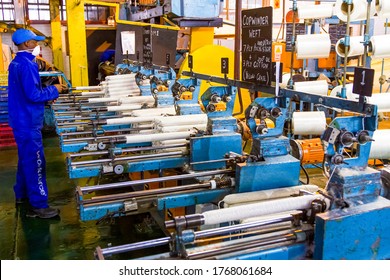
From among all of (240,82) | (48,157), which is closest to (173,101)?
(240,82)

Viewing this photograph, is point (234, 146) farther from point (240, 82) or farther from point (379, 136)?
point (379, 136)

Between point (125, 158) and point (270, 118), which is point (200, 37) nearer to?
point (125, 158)

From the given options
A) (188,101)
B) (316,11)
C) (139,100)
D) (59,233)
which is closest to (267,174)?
(188,101)

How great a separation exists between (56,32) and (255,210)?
8.56 meters

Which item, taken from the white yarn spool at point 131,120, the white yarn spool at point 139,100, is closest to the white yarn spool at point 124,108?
the white yarn spool at point 139,100

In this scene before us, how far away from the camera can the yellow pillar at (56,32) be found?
30.7 feet

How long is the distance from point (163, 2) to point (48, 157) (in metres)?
3.45

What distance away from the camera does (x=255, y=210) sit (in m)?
2.15

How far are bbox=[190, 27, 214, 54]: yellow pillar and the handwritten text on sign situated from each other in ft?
15.9

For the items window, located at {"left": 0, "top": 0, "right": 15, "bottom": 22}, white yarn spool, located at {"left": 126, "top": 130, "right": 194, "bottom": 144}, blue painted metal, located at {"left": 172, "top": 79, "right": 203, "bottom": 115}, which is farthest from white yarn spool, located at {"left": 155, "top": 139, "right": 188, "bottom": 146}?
Result: window, located at {"left": 0, "top": 0, "right": 15, "bottom": 22}

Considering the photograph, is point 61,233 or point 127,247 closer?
point 127,247

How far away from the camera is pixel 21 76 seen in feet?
13.8

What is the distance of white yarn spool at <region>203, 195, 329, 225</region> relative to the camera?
6.88 feet

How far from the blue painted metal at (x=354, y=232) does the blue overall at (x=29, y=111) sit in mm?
3229
